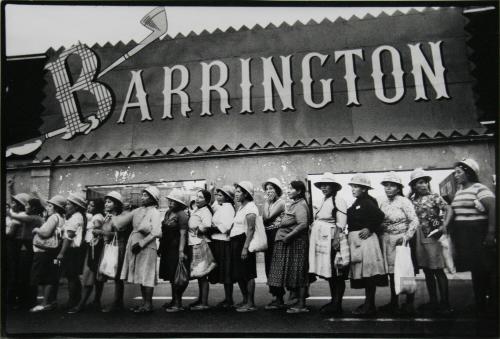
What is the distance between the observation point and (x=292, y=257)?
5488 mm

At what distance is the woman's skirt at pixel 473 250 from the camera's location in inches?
216

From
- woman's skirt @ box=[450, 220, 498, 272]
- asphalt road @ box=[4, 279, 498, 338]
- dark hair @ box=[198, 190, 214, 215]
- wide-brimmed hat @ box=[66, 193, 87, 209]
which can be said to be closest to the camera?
asphalt road @ box=[4, 279, 498, 338]

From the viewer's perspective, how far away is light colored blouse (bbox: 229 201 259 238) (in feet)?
18.8

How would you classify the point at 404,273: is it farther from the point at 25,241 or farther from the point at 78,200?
the point at 25,241

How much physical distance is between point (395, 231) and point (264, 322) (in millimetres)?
2004

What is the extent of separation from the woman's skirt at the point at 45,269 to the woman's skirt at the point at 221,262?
7.41 ft

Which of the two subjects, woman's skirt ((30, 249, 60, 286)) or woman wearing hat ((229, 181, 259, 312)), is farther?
woman's skirt ((30, 249, 60, 286))

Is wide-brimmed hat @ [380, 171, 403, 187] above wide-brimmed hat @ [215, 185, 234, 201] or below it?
above

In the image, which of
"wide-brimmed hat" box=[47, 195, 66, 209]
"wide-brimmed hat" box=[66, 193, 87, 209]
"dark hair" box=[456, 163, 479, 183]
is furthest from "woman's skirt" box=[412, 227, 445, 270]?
"wide-brimmed hat" box=[47, 195, 66, 209]

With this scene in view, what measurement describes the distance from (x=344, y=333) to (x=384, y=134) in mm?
2874

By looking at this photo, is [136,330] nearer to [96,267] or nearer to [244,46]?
[96,267]

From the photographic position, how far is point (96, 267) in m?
6.03

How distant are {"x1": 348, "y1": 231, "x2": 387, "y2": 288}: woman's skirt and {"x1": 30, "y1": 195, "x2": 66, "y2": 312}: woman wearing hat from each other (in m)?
4.10

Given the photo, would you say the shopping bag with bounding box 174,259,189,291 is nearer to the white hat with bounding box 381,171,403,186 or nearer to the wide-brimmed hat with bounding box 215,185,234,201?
the wide-brimmed hat with bounding box 215,185,234,201
